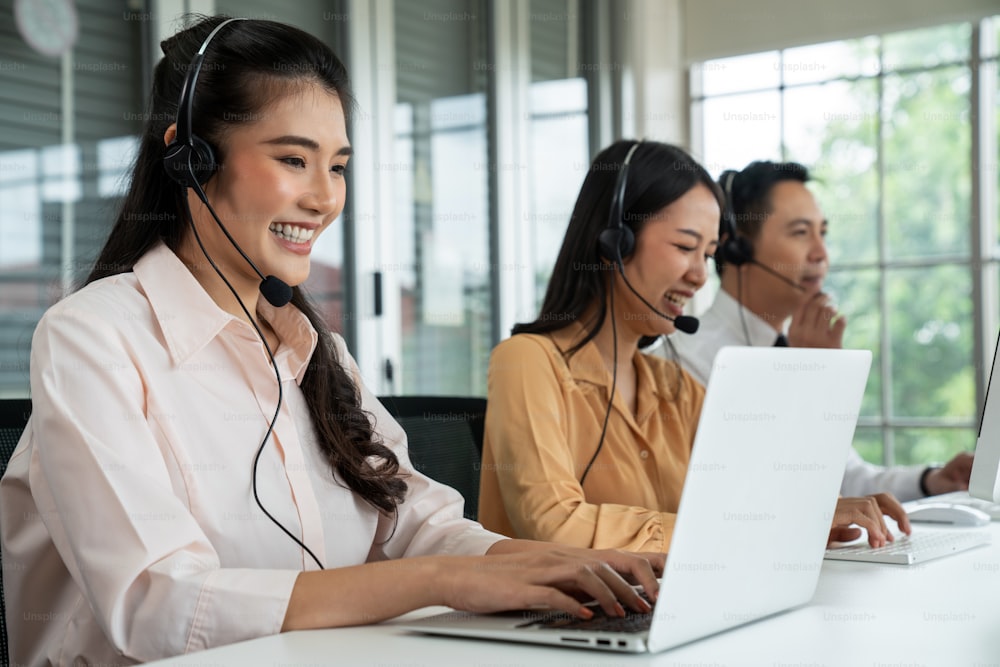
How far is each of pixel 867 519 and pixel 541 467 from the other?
50cm

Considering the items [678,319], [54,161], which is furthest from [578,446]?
[54,161]

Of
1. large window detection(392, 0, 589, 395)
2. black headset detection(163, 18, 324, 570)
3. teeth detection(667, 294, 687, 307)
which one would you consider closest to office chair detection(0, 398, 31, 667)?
black headset detection(163, 18, 324, 570)

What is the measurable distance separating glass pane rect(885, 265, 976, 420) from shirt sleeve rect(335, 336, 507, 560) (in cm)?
593

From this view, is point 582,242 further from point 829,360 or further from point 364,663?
point 364,663

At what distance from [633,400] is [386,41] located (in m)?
1.94

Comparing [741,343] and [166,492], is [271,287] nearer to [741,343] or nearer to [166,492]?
[166,492]

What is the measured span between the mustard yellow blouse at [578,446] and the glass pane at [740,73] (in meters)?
2.91

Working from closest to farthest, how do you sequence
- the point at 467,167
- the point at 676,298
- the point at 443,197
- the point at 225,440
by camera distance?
the point at 225,440, the point at 676,298, the point at 443,197, the point at 467,167

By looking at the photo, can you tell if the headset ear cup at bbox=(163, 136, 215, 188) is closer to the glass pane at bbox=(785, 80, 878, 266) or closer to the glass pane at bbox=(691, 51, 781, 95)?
the glass pane at bbox=(785, 80, 878, 266)

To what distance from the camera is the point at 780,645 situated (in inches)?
36.4

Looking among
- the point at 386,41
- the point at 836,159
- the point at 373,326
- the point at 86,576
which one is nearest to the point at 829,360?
the point at 86,576

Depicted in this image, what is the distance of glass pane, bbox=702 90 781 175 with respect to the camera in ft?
15.7

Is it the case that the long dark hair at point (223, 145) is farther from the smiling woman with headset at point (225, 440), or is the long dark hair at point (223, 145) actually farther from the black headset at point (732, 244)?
the black headset at point (732, 244)

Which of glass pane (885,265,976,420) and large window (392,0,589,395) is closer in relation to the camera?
large window (392,0,589,395)
